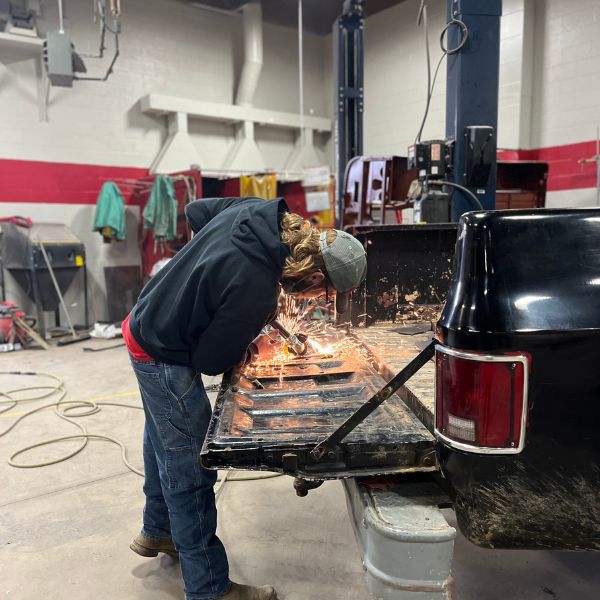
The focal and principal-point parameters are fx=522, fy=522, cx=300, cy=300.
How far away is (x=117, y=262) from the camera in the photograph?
31.0 feet

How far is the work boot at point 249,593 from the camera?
2082 millimetres

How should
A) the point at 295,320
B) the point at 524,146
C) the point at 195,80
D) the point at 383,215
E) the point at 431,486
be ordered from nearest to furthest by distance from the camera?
the point at 431,486, the point at 295,320, the point at 383,215, the point at 524,146, the point at 195,80

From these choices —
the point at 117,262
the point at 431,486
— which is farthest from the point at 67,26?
the point at 431,486

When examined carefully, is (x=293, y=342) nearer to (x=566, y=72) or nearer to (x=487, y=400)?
(x=487, y=400)

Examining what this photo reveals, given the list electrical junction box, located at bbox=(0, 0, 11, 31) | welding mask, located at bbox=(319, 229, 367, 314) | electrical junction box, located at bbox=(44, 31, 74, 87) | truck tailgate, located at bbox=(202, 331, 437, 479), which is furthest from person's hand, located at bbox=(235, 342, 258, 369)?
electrical junction box, located at bbox=(0, 0, 11, 31)

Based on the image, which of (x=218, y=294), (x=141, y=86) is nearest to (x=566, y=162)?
(x=141, y=86)

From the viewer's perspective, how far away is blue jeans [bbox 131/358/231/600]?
6.57 feet

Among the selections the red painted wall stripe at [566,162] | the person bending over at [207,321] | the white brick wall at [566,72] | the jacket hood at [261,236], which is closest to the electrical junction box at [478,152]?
the person bending over at [207,321]

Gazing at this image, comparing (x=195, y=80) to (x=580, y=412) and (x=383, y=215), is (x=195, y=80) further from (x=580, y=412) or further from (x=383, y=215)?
(x=580, y=412)

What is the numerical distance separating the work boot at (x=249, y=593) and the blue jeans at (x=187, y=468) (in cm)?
3

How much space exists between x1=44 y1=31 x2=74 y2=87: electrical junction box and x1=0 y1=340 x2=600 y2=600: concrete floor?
5.41 meters

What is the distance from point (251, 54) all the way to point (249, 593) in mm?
10303

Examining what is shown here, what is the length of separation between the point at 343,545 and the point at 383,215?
367 cm

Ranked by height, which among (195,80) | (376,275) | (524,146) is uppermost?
(195,80)
